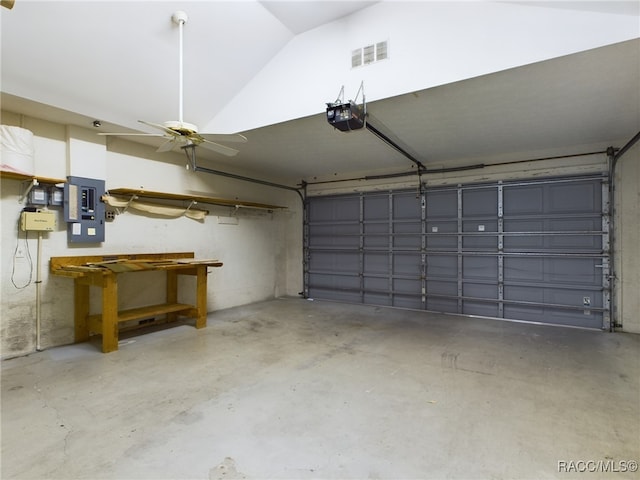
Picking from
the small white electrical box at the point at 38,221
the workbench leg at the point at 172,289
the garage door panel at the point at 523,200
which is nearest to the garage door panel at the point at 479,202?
the garage door panel at the point at 523,200

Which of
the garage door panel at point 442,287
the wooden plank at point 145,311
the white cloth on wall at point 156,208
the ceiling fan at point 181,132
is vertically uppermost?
the ceiling fan at point 181,132

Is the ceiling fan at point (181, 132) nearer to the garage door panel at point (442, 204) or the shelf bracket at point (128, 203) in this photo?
the shelf bracket at point (128, 203)

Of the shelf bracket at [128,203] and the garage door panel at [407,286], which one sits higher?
the shelf bracket at [128,203]

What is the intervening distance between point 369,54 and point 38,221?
402 cm

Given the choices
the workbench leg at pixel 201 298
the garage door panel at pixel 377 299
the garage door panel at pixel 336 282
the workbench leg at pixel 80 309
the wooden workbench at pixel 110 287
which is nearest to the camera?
the wooden workbench at pixel 110 287

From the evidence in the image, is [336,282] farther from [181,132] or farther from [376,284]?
[181,132]

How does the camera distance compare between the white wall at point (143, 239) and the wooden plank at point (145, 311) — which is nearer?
the white wall at point (143, 239)

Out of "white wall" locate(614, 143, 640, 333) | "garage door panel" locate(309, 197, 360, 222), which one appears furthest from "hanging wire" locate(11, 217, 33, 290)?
"white wall" locate(614, 143, 640, 333)

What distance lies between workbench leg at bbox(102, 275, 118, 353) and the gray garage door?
4.14 m

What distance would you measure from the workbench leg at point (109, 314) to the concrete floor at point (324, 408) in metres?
0.15

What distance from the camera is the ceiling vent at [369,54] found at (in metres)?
3.08

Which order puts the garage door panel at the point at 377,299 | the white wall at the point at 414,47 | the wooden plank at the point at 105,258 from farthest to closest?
the garage door panel at the point at 377,299, the wooden plank at the point at 105,258, the white wall at the point at 414,47

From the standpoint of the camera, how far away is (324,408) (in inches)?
95.1

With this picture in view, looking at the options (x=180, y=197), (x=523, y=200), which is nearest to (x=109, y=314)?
(x=180, y=197)
